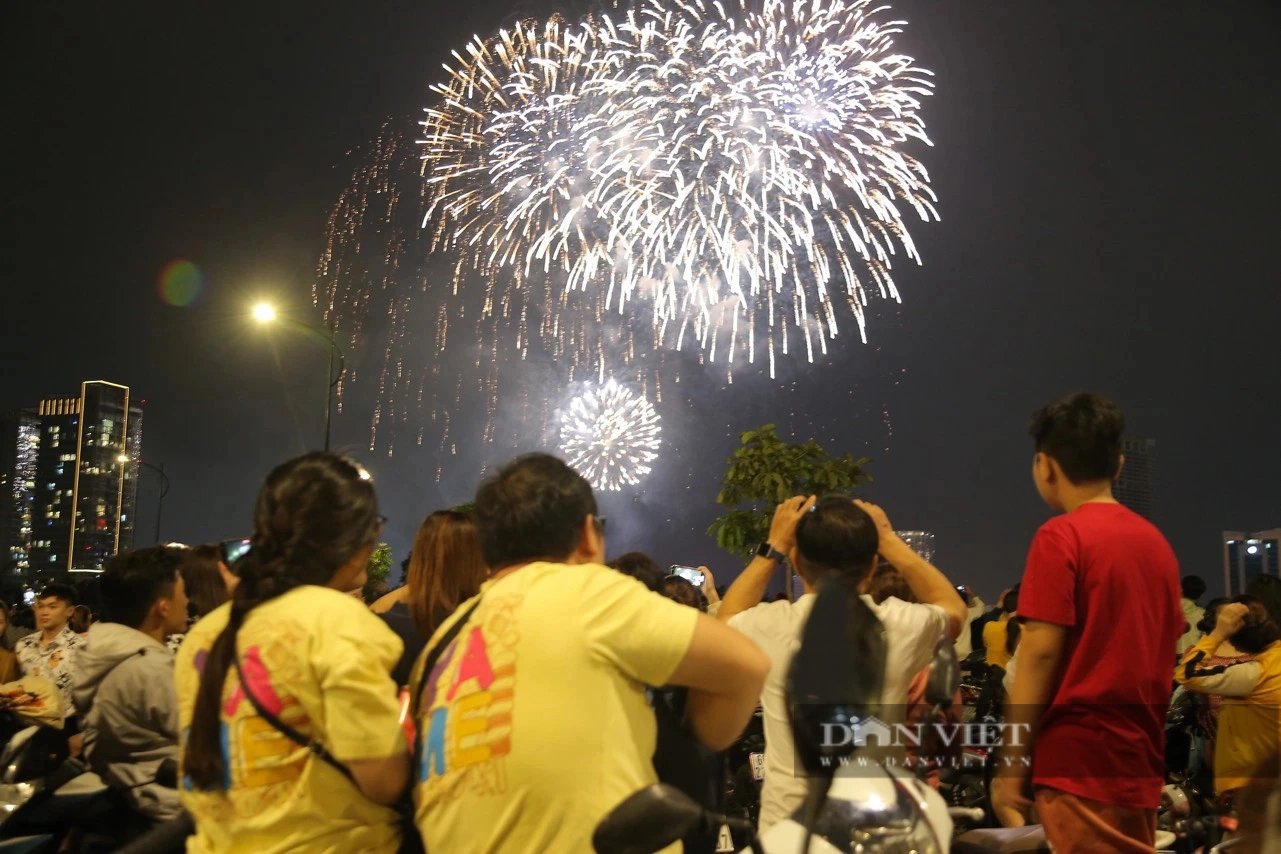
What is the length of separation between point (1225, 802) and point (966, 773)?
1630 millimetres

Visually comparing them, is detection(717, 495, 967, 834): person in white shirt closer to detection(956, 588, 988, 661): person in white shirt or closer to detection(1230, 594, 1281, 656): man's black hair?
detection(1230, 594, 1281, 656): man's black hair

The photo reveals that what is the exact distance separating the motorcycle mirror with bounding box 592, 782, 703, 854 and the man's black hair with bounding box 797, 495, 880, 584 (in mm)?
1528

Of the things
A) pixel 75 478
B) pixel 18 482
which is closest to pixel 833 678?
pixel 75 478

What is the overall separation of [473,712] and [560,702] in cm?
23

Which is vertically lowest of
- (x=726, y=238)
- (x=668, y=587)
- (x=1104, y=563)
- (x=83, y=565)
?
(x=83, y=565)

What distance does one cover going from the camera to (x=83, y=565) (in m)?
73.1

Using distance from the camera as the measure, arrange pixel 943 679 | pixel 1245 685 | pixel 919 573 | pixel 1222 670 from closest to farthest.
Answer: pixel 943 679
pixel 919 573
pixel 1245 685
pixel 1222 670

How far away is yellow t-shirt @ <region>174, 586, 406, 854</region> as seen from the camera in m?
2.41

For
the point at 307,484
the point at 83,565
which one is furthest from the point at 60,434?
the point at 307,484

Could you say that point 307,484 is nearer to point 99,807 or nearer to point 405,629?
point 405,629

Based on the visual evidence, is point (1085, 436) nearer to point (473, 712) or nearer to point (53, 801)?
point (473, 712)

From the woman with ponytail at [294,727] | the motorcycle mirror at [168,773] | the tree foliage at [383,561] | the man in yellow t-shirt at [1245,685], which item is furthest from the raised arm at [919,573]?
the tree foliage at [383,561]

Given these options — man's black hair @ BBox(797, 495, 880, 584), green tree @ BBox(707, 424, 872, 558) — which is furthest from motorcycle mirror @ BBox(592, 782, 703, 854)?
green tree @ BBox(707, 424, 872, 558)

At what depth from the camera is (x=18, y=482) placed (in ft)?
257
